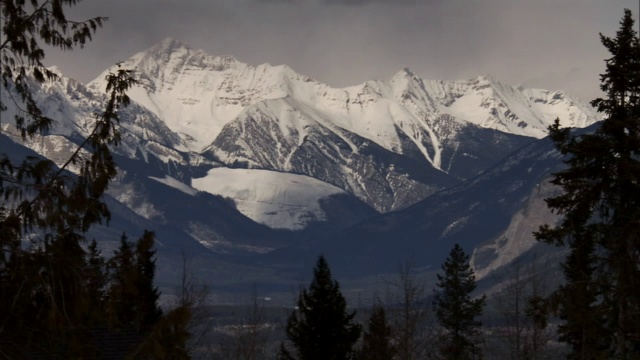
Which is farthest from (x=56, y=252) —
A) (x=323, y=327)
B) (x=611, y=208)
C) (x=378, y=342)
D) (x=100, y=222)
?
(x=378, y=342)

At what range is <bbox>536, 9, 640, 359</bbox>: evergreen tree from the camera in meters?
34.1

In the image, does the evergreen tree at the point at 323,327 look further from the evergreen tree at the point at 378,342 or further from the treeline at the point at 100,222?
the treeline at the point at 100,222

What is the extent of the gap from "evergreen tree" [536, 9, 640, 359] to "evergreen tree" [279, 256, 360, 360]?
20854mm

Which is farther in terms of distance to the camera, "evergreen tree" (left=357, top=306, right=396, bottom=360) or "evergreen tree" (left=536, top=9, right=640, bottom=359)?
"evergreen tree" (left=357, top=306, right=396, bottom=360)

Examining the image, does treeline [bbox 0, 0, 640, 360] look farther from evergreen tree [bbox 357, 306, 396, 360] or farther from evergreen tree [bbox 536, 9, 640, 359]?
evergreen tree [bbox 357, 306, 396, 360]

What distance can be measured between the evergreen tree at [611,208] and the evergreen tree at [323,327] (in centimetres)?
2085

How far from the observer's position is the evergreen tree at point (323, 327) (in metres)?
55.1

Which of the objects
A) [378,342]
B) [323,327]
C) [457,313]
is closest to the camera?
[323,327]

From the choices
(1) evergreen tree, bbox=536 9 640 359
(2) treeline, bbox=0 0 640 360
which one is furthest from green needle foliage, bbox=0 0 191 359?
(1) evergreen tree, bbox=536 9 640 359

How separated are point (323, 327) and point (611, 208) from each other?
2274 cm

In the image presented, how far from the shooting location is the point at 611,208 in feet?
115

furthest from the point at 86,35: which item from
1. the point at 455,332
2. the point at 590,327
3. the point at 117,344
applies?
the point at 455,332

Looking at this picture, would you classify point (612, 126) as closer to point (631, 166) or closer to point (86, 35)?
point (631, 166)

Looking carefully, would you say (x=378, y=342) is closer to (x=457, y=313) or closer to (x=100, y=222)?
(x=457, y=313)
